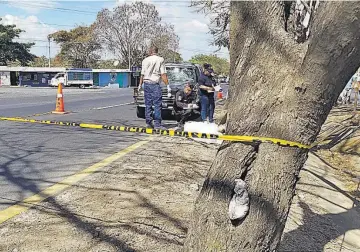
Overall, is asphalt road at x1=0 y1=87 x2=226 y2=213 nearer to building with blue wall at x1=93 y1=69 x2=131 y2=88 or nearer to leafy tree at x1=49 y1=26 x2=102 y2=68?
building with blue wall at x1=93 y1=69 x2=131 y2=88

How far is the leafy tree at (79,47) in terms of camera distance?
71875mm

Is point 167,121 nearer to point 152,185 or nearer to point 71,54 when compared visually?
point 152,185

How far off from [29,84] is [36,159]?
184ft

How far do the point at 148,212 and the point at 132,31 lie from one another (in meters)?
58.8

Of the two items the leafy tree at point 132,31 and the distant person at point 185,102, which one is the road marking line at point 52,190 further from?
the leafy tree at point 132,31

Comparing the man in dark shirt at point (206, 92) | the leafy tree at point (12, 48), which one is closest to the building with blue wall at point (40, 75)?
the leafy tree at point (12, 48)

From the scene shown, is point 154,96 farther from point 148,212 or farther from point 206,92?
point 148,212

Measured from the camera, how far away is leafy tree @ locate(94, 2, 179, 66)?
58281mm

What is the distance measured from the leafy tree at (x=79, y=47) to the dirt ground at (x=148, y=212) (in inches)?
2550

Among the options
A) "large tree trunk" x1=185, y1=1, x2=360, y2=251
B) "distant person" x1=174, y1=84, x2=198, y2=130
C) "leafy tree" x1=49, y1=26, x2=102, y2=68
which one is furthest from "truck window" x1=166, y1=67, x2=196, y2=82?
"leafy tree" x1=49, y1=26, x2=102, y2=68

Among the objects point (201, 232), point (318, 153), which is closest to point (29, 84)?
point (318, 153)

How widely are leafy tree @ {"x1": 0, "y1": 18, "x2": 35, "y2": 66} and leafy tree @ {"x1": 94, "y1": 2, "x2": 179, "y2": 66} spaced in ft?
39.6

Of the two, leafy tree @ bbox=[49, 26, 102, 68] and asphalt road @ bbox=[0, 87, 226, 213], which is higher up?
leafy tree @ bbox=[49, 26, 102, 68]

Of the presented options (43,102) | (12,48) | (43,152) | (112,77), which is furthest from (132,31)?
(43,152)
